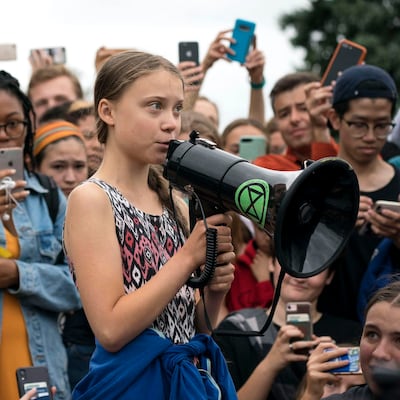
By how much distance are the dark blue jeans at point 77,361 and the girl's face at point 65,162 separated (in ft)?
3.25

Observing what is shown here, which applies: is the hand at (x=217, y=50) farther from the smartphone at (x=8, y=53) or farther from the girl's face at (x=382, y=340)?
the girl's face at (x=382, y=340)

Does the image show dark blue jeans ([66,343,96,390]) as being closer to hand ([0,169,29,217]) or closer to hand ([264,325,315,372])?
hand ([0,169,29,217])

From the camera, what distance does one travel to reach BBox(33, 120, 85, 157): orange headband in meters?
5.42

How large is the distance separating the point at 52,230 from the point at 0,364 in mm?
681

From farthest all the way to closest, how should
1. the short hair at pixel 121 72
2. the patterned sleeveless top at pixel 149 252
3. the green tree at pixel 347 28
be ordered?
the green tree at pixel 347 28, the short hair at pixel 121 72, the patterned sleeveless top at pixel 149 252

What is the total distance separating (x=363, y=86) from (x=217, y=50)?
4.72 ft

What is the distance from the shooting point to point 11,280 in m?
4.32

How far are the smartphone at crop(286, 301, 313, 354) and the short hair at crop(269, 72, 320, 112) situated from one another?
2112 millimetres

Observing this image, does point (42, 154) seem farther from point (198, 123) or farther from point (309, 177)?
point (309, 177)

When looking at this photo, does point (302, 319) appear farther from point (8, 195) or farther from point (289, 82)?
point (289, 82)

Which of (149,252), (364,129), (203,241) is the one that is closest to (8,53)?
(364,129)

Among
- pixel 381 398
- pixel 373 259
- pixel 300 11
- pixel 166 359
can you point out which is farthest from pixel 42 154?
pixel 300 11

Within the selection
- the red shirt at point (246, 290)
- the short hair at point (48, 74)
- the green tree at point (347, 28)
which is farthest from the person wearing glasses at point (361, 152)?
the green tree at point (347, 28)

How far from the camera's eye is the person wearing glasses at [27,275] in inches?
170
